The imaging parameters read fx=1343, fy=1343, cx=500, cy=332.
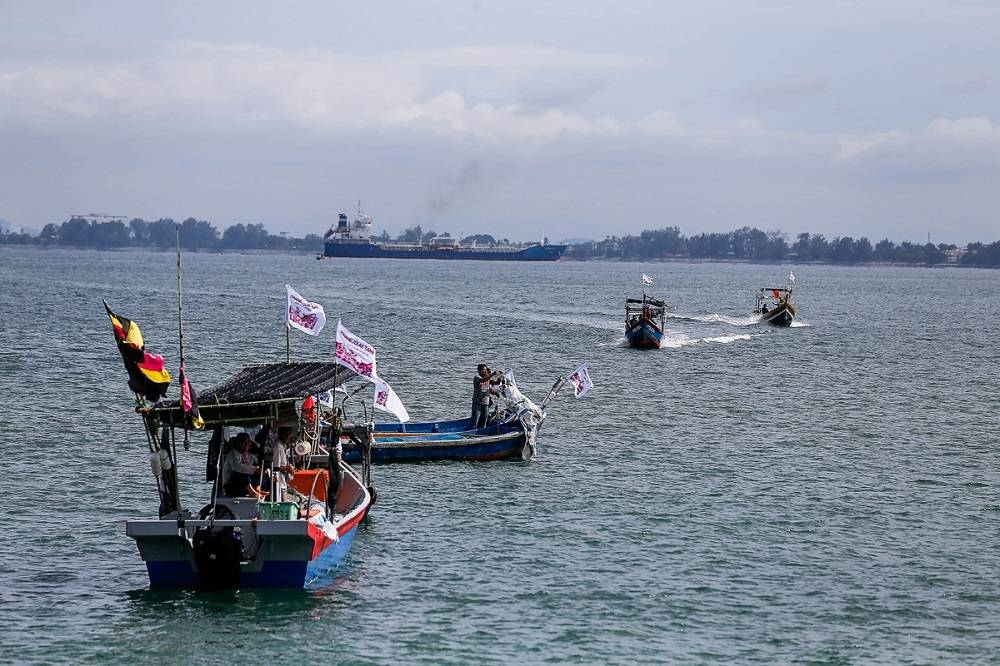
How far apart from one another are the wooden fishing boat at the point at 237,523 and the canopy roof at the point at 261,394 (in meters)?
0.02

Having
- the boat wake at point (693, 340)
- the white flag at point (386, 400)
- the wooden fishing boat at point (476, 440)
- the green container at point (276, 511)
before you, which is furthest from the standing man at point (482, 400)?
the boat wake at point (693, 340)

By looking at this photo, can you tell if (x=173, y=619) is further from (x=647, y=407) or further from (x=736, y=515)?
(x=647, y=407)

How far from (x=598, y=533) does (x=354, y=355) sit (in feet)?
21.5

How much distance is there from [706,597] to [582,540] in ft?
13.2

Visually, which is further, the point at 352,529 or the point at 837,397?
the point at 837,397

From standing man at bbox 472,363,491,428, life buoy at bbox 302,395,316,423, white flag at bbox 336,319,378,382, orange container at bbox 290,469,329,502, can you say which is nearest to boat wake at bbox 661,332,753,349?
standing man at bbox 472,363,491,428

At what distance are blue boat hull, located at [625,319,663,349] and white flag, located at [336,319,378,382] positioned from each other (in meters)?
48.6

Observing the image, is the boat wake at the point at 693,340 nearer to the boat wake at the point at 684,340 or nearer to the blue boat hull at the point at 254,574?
the boat wake at the point at 684,340

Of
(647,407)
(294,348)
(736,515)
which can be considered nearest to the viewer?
(736,515)

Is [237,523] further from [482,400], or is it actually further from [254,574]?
[482,400]

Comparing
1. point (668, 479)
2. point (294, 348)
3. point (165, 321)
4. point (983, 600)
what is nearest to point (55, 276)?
point (165, 321)

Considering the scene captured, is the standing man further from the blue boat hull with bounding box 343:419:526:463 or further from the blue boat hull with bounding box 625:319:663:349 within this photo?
the blue boat hull with bounding box 625:319:663:349

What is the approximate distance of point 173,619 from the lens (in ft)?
65.6

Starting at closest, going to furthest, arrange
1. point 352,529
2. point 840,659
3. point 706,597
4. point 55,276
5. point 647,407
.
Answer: point 840,659 < point 706,597 < point 352,529 < point 647,407 < point 55,276
